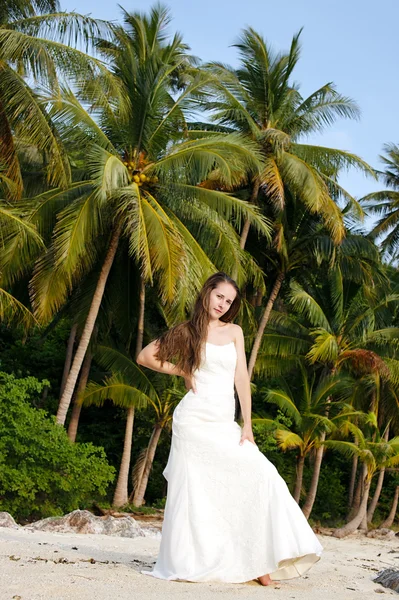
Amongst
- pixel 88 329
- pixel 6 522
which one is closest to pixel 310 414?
pixel 88 329

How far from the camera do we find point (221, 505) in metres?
5.63

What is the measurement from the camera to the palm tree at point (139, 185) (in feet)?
50.0

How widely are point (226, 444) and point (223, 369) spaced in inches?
20.3

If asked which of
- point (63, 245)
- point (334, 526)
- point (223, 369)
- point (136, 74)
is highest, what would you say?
point (136, 74)

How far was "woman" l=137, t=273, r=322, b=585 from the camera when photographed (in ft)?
18.0

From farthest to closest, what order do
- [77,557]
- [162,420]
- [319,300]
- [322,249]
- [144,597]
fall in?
[319,300]
[322,249]
[162,420]
[77,557]
[144,597]

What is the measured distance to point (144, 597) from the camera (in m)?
4.81

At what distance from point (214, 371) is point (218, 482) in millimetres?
750

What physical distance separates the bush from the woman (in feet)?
31.4

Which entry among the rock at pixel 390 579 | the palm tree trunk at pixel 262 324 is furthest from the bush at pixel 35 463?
the rock at pixel 390 579

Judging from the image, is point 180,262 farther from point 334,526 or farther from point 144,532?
point 334,526

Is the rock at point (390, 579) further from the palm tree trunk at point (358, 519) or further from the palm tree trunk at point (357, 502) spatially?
the palm tree trunk at point (357, 502)

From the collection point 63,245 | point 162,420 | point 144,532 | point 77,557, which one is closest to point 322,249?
point 162,420

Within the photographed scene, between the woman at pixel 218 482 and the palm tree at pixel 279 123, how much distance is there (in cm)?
1325
